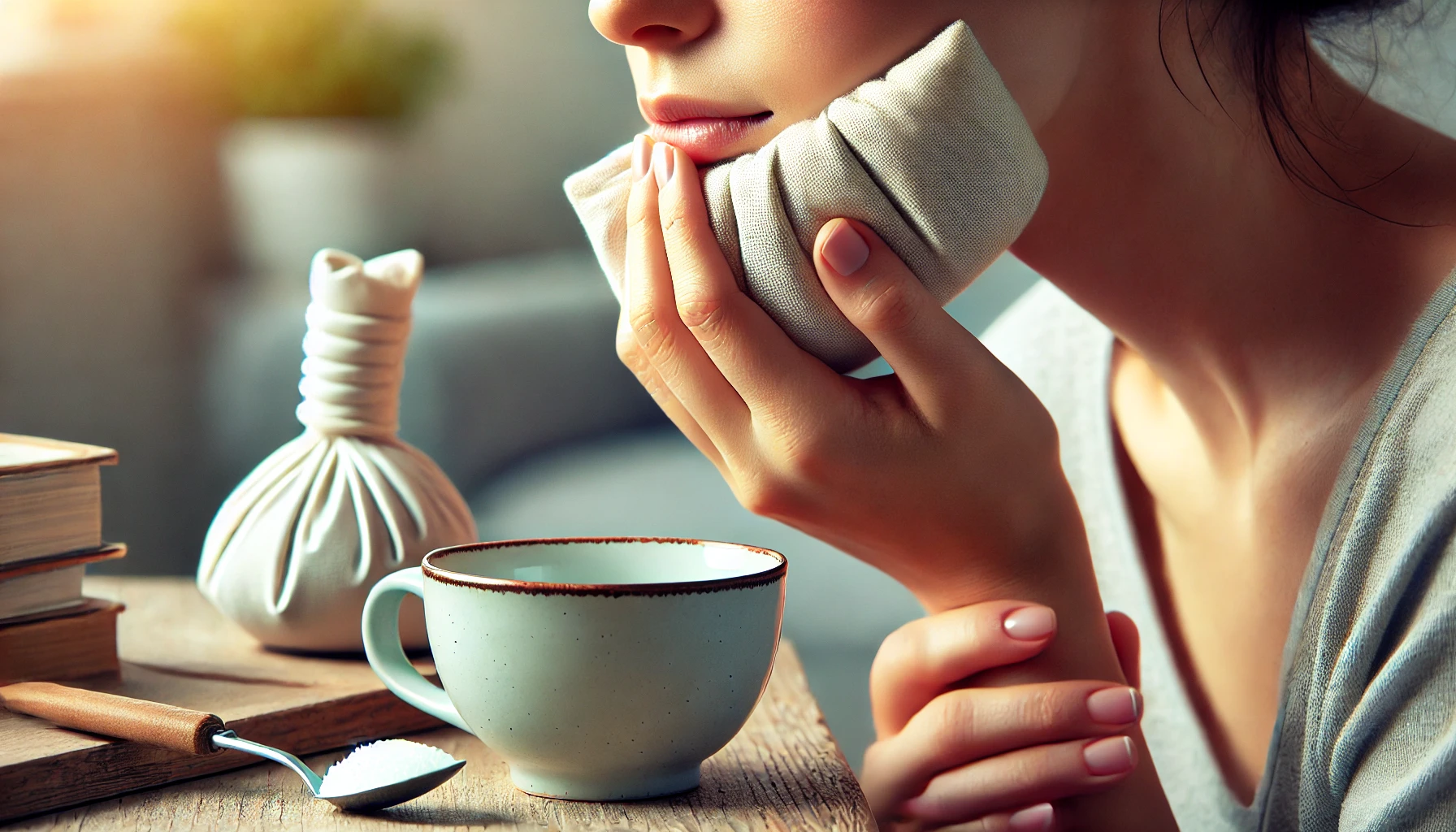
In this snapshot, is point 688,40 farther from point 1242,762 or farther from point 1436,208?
point 1242,762

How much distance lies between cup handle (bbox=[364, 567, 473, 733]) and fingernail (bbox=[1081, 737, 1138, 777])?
0.35 meters

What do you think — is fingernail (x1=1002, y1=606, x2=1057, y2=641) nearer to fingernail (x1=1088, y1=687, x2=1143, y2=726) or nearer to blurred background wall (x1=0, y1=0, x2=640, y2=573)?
fingernail (x1=1088, y1=687, x2=1143, y2=726)

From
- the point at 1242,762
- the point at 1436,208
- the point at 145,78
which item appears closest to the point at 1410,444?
the point at 1436,208

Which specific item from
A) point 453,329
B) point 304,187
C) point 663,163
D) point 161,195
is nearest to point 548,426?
point 453,329

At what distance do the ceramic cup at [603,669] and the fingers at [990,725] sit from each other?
201 mm

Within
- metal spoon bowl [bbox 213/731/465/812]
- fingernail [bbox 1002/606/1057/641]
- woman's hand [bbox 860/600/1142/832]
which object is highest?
fingernail [bbox 1002/606/1057/641]

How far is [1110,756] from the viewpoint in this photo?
63cm

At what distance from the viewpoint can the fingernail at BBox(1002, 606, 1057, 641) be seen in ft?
2.11

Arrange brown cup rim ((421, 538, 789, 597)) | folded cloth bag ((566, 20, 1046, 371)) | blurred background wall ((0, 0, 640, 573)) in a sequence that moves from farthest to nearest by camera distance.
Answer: blurred background wall ((0, 0, 640, 573))
folded cloth bag ((566, 20, 1046, 371))
brown cup rim ((421, 538, 789, 597))

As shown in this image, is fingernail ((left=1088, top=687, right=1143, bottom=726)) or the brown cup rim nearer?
the brown cup rim

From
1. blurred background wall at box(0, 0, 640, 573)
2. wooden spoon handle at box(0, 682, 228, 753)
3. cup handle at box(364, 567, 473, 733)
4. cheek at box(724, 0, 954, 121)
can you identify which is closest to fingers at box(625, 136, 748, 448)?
cheek at box(724, 0, 954, 121)

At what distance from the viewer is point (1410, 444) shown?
0.65m

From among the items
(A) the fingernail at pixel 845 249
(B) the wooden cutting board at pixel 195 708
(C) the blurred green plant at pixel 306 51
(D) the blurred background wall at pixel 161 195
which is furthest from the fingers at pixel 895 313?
(C) the blurred green plant at pixel 306 51

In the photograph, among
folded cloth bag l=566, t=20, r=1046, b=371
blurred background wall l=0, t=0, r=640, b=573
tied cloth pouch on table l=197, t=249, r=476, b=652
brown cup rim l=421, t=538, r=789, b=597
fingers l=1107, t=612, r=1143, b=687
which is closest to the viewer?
brown cup rim l=421, t=538, r=789, b=597
